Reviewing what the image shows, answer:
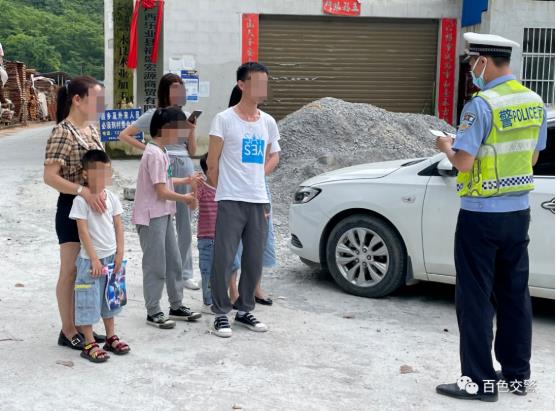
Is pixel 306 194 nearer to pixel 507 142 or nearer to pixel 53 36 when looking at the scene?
pixel 507 142

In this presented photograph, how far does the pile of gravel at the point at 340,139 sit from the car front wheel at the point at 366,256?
4.33m

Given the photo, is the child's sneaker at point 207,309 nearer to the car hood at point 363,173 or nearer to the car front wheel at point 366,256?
the car front wheel at point 366,256

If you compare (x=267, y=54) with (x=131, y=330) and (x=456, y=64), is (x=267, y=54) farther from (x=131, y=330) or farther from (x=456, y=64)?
(x=131, y=330)

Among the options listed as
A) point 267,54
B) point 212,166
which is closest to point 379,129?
point 267,54

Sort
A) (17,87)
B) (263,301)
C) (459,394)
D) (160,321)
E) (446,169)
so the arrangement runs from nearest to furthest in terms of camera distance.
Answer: (459,394)
(160,321)
(446,169)
(263,301)
(17,87)

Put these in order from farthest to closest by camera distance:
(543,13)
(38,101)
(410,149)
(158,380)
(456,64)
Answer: (38,101)
(456,64)
(543,13)
(410,149)
(158,380)

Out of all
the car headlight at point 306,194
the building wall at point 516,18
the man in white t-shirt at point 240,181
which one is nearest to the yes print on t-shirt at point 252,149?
the man in white t-shirt at point 240,181

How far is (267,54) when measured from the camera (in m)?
16.1

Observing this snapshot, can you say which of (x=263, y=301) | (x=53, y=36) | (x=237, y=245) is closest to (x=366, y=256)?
(x=263, y=301)

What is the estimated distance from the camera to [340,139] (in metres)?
12.8

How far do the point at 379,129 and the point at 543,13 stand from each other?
5.14m

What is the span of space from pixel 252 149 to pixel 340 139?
768cm

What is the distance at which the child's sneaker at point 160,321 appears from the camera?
5.45 metres

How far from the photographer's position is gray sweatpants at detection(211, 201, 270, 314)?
17.3 ft
